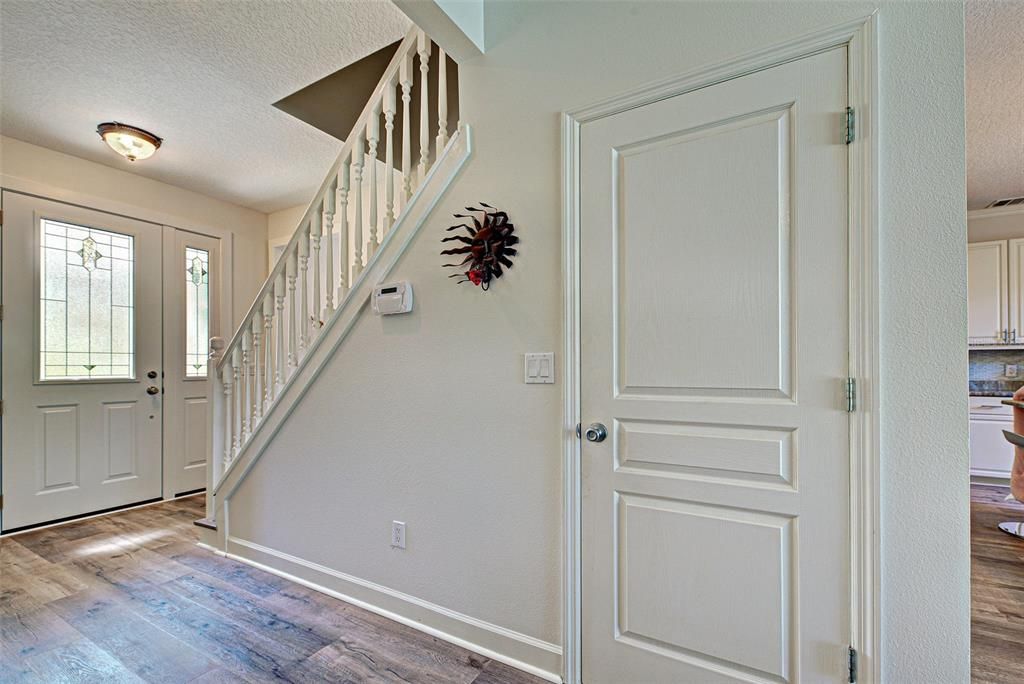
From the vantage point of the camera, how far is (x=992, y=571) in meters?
2.67

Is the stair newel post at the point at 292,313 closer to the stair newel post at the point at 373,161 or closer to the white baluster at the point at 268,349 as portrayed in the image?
the white baluster at the point at 268,349

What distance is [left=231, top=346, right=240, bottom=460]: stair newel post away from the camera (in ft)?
9.83

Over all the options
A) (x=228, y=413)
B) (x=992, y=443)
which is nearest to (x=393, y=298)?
(x=228, y=413)

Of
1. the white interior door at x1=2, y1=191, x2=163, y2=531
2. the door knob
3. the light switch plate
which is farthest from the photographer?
the white interior door at x1=2, y1=191, x2=163, y2=531

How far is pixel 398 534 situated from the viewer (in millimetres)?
2227

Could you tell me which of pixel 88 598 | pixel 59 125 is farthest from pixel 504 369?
pixel 59 125

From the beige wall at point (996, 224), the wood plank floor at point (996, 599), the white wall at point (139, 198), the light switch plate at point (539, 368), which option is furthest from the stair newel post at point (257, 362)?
the beige wall at point (996, 224)

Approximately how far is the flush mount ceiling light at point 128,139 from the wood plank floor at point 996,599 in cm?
496

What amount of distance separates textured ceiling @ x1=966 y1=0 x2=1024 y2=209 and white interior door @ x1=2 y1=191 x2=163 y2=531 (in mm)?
5396

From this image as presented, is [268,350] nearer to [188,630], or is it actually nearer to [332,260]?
[332,260]

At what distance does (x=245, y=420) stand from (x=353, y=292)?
1.26 meters

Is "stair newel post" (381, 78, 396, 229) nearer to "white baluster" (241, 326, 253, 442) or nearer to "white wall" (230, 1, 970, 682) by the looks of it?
"white wall" (230, 1, 970, 682)

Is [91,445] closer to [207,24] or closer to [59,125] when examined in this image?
[59,125]

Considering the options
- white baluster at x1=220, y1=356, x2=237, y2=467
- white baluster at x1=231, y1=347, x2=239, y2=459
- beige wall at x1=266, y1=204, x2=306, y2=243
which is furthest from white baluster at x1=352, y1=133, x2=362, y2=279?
beige wall at x1=266, y1=204, x2=306, y2=243
